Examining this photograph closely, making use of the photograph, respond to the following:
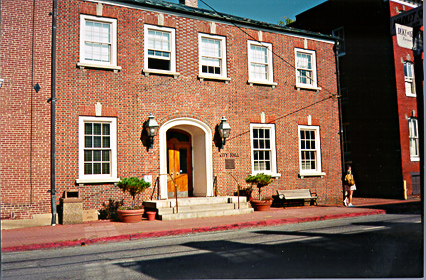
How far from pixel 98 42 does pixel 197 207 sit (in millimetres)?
6737

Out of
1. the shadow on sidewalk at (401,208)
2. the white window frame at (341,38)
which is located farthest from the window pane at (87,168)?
the white window frame at (341,38)

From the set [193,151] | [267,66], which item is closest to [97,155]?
[193,151]

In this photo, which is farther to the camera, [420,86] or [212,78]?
[212,78]

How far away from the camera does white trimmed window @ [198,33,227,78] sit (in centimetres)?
1527

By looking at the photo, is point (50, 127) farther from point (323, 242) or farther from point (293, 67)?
point (293, 67)

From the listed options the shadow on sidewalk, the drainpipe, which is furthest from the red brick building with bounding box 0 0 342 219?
the drainpipe

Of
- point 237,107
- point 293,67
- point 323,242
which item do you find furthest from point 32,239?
point 293,67

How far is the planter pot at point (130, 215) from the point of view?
12180 mm

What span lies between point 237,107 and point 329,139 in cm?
514

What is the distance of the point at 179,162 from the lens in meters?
15.4

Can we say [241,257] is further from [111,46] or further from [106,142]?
[111,46]

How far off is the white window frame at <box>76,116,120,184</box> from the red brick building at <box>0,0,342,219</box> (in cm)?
3

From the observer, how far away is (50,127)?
40.6ft

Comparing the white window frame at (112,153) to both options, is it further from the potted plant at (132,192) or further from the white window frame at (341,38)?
the white window frame at (341,38)
